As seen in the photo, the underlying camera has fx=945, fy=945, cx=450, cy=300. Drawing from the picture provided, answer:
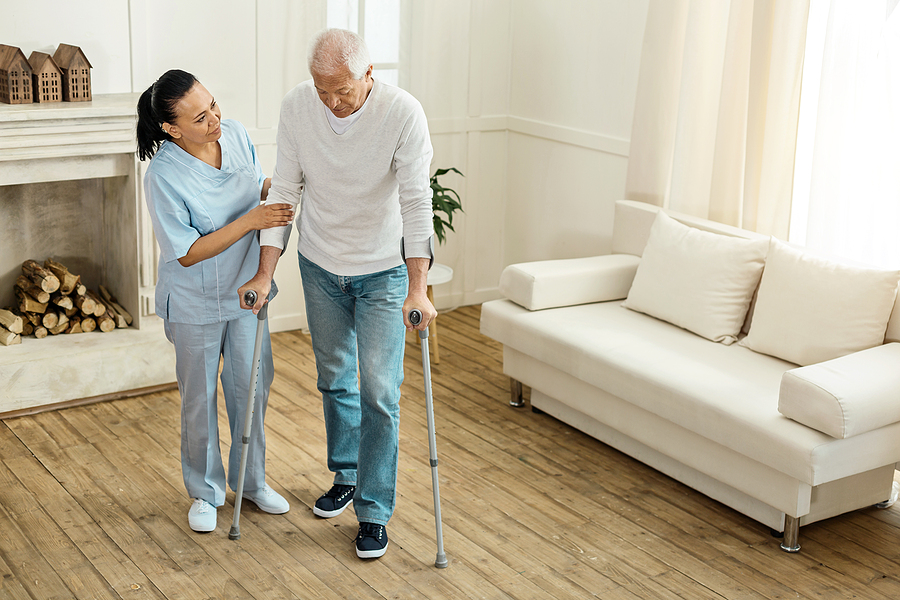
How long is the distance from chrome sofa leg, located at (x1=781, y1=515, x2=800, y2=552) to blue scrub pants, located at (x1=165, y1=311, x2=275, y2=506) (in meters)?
1.59

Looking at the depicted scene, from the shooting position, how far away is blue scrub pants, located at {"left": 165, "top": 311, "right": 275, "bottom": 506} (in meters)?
2.71

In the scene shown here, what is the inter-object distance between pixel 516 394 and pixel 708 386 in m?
1.03

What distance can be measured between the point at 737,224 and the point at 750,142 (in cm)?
34

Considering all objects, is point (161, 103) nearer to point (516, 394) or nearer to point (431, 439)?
point (431, 439)

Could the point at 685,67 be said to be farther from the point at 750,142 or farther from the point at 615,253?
the point at 615,253

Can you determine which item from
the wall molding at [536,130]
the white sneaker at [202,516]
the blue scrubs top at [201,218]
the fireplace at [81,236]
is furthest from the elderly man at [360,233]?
the wall molding at [536,130]

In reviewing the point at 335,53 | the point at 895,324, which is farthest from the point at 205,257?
the point at 895,324

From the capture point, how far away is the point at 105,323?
3.84 m

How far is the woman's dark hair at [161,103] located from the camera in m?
2.46

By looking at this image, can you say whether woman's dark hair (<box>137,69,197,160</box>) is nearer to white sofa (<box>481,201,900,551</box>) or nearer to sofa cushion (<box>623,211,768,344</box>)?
white sofa (<box>481,201,900,551</box>)

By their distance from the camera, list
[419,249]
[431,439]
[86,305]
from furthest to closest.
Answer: [86,305] → [431,439] → [419,249]

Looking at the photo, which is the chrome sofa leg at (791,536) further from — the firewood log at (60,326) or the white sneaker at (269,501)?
the firewood log at (60,326)

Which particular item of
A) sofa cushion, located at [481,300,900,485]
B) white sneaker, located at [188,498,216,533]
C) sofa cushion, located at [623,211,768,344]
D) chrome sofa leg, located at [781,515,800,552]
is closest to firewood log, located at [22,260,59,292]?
white sneaker, located at [188,498,216,533]

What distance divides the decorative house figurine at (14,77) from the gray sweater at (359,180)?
144 centimetres
